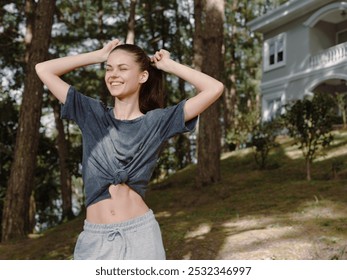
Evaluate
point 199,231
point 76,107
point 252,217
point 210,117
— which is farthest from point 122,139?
point 210,117

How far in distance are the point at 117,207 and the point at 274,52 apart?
23.9m

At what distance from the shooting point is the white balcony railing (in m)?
20.4

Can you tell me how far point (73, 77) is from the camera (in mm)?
22953

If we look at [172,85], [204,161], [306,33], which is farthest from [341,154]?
[172,85]

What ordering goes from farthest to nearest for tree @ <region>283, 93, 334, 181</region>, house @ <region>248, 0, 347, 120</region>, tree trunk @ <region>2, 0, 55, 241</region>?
house @ <region>248, 0, 347, 120</region> < tree @ <region>283, 93, 334, 181</region> < tree trunk @ <region>2, 0, 55, 241</region>

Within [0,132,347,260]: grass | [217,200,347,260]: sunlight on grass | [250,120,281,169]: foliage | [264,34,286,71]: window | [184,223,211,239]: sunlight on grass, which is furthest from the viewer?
[264,34,286,71]: window

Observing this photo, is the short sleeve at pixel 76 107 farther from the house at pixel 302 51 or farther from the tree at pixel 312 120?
the house at pixel 302 51

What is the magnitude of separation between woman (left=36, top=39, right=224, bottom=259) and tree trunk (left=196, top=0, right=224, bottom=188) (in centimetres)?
1114

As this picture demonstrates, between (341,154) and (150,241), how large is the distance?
43.6 feet

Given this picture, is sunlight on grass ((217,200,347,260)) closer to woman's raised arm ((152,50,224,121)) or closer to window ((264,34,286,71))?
woman's raised arm ((152,50,224,121))

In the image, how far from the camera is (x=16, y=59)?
703 inches

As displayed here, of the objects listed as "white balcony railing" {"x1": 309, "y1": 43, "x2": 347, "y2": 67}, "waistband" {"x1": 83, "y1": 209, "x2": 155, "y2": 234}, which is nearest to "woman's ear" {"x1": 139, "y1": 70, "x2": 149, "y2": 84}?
"waistband" {"x1": 83, "y1": 209, "x2": 155, "y2": 234}

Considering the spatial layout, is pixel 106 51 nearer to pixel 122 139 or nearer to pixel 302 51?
pixel 122 139
